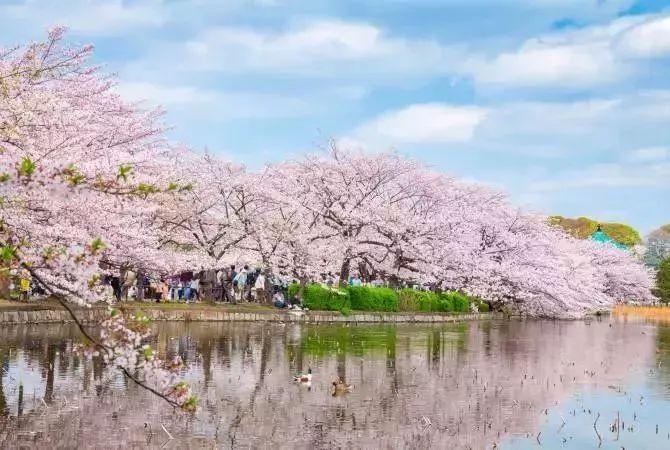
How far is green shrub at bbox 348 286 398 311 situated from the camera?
1487 inches

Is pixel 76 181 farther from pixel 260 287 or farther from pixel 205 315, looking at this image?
pixel 260 287

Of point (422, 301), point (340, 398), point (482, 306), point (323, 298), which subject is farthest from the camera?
point (482, 306)

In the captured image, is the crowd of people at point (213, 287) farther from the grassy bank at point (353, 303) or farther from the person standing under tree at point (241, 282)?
the grassy bank at point (353, 303)

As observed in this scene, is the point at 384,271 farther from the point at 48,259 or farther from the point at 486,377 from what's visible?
the point at 48,259

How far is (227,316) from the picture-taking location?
32.3 meters

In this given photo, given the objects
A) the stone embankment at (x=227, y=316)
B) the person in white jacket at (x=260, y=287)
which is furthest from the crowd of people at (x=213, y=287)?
the stone embankment at (x=227, y=316)

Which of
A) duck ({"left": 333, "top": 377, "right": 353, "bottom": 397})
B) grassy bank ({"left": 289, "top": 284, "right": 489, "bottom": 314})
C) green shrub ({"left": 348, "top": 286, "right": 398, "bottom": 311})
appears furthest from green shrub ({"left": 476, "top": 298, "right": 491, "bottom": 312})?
duck ({"left": 333, "top": 377, "right": 353, "bottom": 397})

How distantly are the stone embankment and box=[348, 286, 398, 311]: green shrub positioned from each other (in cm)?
108

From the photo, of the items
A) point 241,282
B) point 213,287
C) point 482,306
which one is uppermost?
point 241,282

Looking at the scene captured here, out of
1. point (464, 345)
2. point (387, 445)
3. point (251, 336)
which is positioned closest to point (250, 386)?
point (387, 445)

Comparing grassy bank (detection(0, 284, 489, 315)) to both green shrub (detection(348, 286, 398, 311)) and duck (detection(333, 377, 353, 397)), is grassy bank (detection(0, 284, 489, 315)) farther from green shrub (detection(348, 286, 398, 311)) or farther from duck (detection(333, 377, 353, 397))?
duck (detection(333, 377, 353, 397))

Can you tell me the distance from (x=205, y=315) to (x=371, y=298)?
355 inches

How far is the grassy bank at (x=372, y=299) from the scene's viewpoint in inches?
1439

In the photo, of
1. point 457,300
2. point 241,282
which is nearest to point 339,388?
point 241,282
